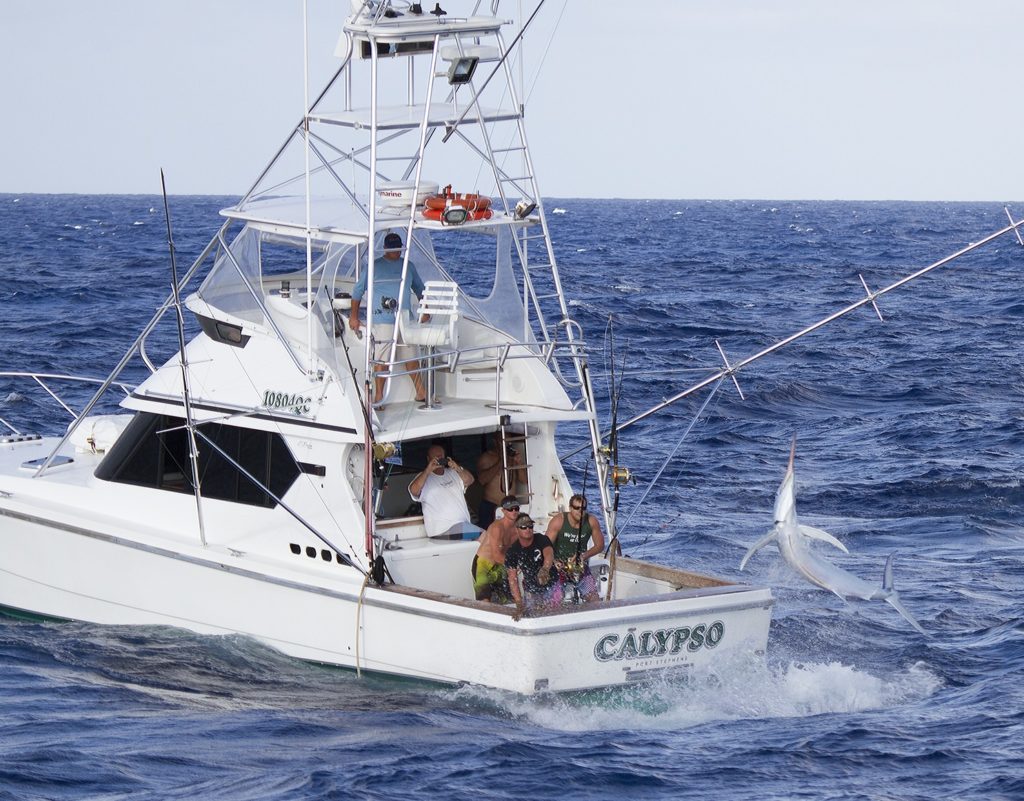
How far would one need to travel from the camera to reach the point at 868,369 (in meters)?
25.5

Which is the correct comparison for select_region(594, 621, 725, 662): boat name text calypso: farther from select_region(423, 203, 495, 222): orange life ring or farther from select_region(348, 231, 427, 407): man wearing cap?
select_region(423, 203, 495, 222): orange life ring

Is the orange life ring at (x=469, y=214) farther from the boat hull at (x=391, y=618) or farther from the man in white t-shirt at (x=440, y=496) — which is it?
the boat hull at (x=391, y=618)

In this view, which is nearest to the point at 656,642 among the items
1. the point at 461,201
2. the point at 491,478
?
the point at 491,478

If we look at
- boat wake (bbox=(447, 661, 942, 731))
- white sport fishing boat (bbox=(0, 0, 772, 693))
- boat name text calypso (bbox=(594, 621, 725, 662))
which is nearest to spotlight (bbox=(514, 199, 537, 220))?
white sport fishing boat (bbox=(0, 0, 772, 693))

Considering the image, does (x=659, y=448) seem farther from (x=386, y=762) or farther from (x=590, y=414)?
(x=386, y=762)

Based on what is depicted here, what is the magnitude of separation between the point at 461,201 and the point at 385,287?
0.88 meters

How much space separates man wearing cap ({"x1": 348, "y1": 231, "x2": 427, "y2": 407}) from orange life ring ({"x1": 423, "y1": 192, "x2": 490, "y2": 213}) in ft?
1.86

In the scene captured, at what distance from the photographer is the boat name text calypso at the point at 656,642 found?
31.7 feet

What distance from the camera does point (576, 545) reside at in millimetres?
10555

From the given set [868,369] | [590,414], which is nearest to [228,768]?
[590,414]

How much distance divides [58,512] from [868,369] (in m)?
17.1

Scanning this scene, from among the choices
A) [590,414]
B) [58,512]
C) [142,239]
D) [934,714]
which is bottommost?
[934,714]

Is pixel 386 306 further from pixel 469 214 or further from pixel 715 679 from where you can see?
pixel 715 679

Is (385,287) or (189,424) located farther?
(385,287)
